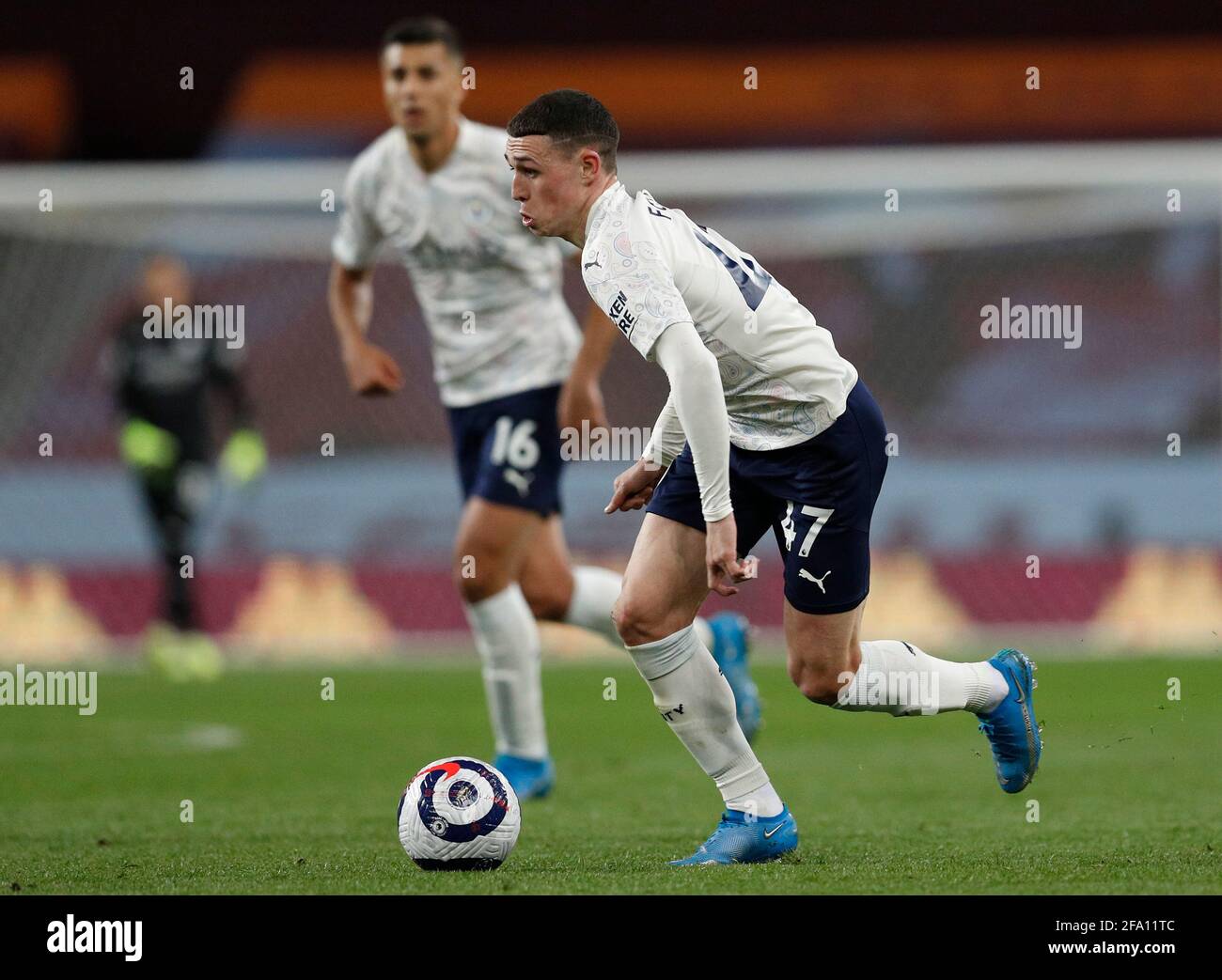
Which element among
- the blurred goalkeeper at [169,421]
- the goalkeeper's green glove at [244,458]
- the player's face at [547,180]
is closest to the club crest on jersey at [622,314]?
the player's face at [547,180]

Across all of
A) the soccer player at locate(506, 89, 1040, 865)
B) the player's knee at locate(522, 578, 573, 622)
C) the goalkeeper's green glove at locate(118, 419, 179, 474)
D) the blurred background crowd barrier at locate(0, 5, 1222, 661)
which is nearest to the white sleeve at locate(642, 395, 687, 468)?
the soccer player at locate(506, 89, 1040, 865)

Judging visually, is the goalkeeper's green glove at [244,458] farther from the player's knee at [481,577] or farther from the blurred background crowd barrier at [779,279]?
the player's knee at [481,577]

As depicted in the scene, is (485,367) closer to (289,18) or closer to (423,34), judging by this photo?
(423,34)

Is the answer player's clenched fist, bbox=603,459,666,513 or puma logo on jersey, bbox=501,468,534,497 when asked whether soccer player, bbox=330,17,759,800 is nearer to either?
puma logo on jersey, bbox=501,468,534,497

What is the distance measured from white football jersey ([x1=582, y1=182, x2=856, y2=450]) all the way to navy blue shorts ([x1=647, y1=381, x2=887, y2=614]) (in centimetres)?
5

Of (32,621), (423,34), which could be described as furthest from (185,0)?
(423,34)

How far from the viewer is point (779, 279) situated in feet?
56.2

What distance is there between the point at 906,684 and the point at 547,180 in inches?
62.6

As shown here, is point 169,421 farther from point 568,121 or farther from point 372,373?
point 568,121

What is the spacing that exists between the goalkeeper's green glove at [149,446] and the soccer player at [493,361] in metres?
6.54

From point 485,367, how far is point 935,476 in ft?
37.0

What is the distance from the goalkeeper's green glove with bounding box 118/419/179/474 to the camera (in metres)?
12.8

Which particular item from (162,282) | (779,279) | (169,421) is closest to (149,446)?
(169,421)
